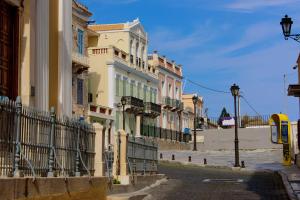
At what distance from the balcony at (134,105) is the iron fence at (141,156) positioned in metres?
28.2

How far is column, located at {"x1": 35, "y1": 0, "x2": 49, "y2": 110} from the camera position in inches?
642

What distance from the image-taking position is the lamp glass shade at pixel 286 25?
15.3 m

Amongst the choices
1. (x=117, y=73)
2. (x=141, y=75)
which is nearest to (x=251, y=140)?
(x=141, y=75)

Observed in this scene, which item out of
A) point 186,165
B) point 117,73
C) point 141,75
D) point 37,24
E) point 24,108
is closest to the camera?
point 24,108

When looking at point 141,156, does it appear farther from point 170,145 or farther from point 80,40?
point 170,145

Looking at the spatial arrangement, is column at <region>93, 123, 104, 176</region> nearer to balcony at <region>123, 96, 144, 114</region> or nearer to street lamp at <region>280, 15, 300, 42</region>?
street lamp at <region>280, 15, 300, 42</region>

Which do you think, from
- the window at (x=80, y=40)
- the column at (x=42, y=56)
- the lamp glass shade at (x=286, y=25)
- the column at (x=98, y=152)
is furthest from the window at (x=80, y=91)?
the lamp glass shade at (x=286, y=25)

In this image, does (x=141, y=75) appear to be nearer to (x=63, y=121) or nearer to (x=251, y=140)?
(x=251, y=140)

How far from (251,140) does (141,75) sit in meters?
13.9

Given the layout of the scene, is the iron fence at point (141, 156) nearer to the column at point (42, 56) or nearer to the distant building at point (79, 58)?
the column at point (42, 56)

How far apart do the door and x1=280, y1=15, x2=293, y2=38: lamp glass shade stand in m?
6.54

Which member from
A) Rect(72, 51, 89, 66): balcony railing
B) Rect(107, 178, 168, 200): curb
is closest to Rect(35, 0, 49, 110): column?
Rect(107, 178, 168, 200): curb

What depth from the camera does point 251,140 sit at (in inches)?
2505

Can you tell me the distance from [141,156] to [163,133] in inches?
1587
